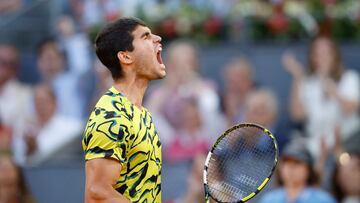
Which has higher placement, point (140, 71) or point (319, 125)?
point (319, 125)

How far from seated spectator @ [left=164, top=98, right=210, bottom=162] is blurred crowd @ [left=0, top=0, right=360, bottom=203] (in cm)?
1

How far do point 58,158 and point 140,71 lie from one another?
20.9 ft

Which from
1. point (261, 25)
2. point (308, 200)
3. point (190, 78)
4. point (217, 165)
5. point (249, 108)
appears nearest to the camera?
point (217, 165)

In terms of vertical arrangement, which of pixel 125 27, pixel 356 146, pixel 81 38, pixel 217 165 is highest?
pixel 81 38

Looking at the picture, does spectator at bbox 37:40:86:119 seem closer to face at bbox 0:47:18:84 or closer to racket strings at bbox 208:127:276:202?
face at bbox 0:47:18:84

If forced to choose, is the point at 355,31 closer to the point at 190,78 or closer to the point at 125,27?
the point at 190,78

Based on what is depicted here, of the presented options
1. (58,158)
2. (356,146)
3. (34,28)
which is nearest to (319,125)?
(356,146)

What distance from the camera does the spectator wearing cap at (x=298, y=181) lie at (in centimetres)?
926

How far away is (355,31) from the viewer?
12516 mm

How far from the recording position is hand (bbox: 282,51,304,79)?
39.1ft

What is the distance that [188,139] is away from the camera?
1115 centimetres

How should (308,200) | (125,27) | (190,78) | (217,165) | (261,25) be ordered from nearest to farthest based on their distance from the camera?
(125,27) < (217,165) < (308,200) < (190,78) < (261,25)

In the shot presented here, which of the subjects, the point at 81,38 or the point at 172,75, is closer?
the point at 172,75

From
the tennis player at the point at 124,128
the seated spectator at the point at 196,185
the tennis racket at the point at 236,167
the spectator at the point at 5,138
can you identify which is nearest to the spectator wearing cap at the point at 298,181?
the seated spectator at the point at 196,185
